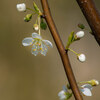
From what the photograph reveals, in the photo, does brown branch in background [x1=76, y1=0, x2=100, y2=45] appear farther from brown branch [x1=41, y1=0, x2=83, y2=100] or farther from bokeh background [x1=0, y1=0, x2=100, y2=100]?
bokeh background [x1=0, y1=0, x2=100, y2=100]

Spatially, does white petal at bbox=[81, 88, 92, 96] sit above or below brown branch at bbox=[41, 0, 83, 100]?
below

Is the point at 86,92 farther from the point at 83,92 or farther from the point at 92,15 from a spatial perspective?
the point at 92,15

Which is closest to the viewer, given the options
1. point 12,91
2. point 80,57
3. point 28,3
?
point 80,57

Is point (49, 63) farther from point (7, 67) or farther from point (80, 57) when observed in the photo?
point (80, 57)

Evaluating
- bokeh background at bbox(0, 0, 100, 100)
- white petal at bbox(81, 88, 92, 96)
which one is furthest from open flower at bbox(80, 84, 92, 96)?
bokeh background at bbox(0, 0, 100, 100)

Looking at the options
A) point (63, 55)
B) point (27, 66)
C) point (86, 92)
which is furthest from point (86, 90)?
point (27, 66)

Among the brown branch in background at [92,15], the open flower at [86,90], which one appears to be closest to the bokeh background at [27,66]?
the open flower at [86,90]

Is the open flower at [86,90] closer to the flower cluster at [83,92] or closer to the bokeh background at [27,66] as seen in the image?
the flower cluster at [83,92]

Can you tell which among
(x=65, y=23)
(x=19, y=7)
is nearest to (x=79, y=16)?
(x=65, y=23)
